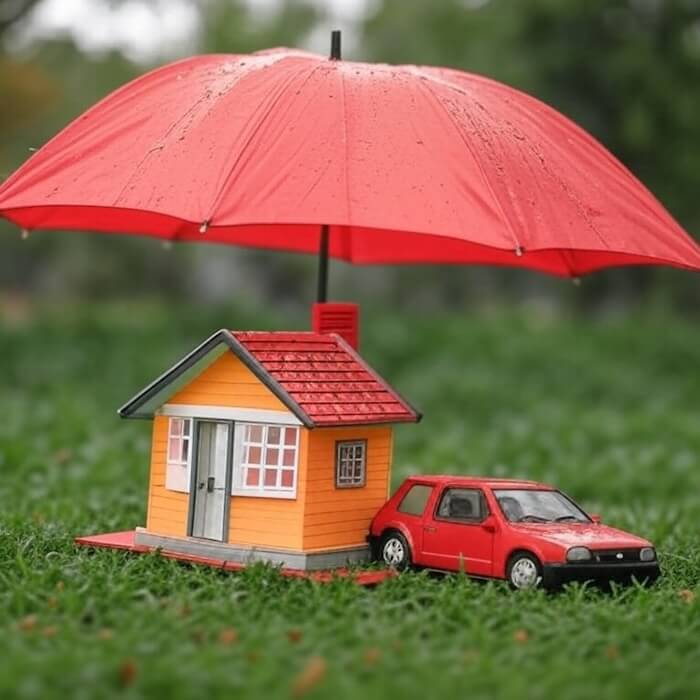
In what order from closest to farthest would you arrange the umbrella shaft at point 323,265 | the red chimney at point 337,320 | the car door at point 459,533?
the car door at point 459,533 → the red chimney at point 337,320 → the umbrella shaft at point 323,265

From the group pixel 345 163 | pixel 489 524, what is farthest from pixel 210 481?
Answer: pixel 345 163

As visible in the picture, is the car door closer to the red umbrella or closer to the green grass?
the green grass

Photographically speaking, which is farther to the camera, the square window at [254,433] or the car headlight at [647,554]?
the square window at [254,433]

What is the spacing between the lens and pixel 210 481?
738cm

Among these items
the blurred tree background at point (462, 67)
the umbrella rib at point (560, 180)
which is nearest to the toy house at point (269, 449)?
the umbrella rib at point (560, 180)

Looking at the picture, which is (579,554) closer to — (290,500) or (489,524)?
(489,524)

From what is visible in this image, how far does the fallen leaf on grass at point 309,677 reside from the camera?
5.05m

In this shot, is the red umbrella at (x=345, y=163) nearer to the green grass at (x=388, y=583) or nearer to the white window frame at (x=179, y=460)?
the white window frame at (x=179, y=460)

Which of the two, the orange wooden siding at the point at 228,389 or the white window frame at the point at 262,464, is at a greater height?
the orange wooden siding at the point at 228,389

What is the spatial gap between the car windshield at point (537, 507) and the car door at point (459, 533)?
0.13 meters

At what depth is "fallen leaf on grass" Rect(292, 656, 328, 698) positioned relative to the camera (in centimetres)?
505

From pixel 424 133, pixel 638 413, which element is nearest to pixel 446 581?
pixel 424 133

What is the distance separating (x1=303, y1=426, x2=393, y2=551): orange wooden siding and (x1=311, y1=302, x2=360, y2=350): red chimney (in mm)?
678

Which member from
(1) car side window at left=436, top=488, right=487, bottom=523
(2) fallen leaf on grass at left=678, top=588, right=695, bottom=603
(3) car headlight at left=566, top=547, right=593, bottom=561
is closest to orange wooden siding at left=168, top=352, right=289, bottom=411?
(1) car side window at left=436, top=488, right=487, bottom=523
